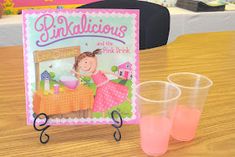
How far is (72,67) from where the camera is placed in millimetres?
634

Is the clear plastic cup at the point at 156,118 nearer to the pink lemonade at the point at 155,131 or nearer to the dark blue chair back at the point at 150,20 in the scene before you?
the pink lemonade at the point at 155,131

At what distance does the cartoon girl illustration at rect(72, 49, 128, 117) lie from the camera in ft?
2.09

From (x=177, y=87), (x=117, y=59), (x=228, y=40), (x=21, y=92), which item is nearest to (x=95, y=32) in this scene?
(x=117, y=59)

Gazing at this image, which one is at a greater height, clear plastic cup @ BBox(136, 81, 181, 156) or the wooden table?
clear plastic cup @ BBox(136, 81, 181, 156)

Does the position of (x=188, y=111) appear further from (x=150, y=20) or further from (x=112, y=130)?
(x=150, y=20)

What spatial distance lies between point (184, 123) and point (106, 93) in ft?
0.58

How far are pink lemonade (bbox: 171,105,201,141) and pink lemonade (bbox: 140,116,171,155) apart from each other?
0.18 feet

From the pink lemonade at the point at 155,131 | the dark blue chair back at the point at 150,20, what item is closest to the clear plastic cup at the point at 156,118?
the pink lemonade at the point at 155,131

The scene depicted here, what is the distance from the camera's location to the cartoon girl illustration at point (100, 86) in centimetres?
64

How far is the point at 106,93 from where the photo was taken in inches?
25.8

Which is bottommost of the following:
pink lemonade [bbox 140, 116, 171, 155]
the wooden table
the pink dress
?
the wooden table

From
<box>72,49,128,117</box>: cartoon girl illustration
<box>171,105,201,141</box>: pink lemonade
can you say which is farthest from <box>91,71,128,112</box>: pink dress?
<box>171,105,201,141</box>: pink lemonade

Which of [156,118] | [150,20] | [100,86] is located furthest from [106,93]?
[150,20]

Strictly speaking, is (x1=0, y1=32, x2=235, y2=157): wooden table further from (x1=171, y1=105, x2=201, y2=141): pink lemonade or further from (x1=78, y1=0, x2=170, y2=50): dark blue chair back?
(x1=78, y1=0, x2=170, y2=50): dark blue chair back
